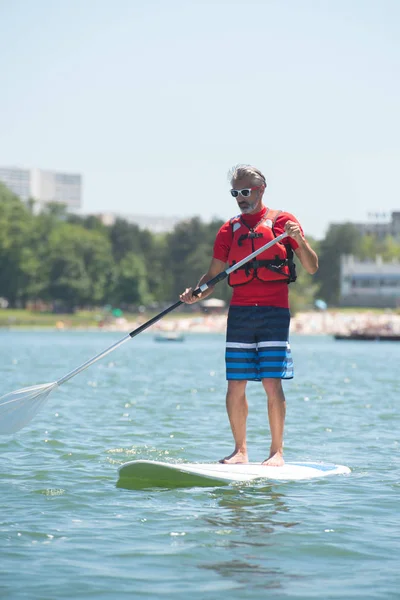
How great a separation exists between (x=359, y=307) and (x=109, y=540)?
15233 centimetres

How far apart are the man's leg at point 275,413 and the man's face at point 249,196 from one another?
4.58 ft

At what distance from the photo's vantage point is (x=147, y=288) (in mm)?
144000

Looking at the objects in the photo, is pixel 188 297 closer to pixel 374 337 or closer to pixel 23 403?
pixel 23 403

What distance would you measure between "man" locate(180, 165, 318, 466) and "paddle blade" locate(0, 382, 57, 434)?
1649 millimetres

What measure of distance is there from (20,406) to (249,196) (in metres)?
2.68

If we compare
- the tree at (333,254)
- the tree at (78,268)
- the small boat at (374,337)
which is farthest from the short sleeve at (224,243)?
the tree at (333,254)

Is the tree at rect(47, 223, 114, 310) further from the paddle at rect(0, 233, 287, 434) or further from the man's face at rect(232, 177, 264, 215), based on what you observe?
the man's face at rect(232, 177, 264, 215)

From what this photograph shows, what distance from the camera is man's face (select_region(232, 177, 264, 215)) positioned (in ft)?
29.8

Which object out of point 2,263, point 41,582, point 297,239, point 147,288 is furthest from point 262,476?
point 147,288

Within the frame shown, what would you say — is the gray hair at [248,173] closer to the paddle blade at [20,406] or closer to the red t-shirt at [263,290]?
the red t-shirt at [263,290]

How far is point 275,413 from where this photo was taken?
923 cm

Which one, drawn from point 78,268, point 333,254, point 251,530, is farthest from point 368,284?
point 251,530

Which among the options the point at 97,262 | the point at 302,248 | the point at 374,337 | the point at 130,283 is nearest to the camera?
the point at 302,248

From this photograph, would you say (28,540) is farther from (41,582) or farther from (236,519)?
(236,519)
